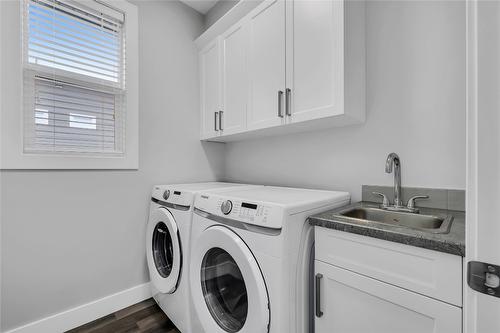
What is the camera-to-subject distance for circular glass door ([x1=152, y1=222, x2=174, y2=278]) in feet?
5.72

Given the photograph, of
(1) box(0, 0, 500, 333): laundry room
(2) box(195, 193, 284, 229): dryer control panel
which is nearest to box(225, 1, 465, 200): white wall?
(1) box(0, 0, 500, 333): laundry room

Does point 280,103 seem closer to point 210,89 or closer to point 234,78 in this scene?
point 234,78

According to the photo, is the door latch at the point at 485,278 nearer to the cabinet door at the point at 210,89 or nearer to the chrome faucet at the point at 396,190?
the chrome faucet at the point at 396,190

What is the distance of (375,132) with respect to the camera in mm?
1446

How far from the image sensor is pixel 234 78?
6.32 ft

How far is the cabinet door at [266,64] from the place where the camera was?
1.55 meters

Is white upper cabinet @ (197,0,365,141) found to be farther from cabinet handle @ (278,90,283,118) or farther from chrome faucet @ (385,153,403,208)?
chrome faucet @ (385,153,403,208)

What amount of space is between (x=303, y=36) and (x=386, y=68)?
535 mm

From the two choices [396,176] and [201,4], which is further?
[201,4]

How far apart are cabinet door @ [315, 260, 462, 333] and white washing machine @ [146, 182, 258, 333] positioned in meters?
0.82

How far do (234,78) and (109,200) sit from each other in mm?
1400

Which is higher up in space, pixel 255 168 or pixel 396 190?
pixel 255 168

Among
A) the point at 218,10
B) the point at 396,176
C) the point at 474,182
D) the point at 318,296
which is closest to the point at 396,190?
the point at 396,176

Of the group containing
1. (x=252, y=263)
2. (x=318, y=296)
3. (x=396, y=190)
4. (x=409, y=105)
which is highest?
(x=409, y=105)
